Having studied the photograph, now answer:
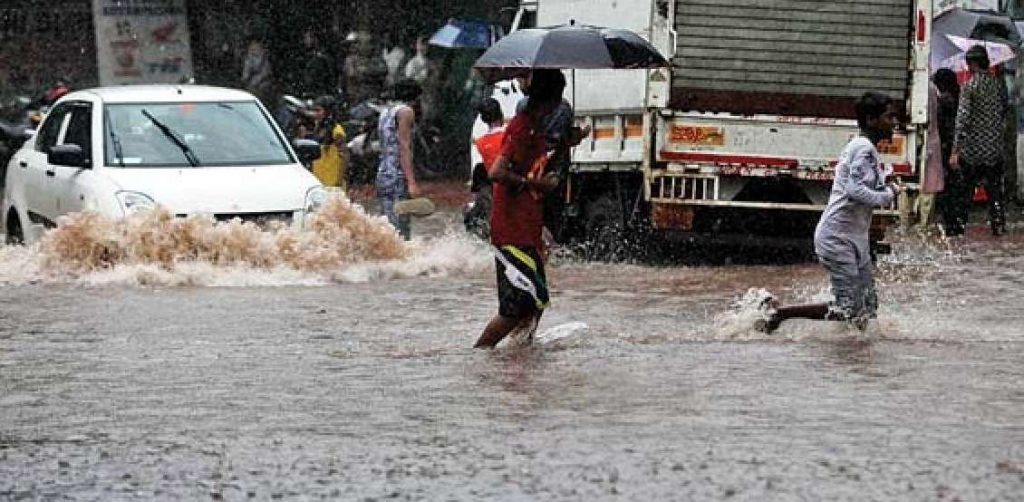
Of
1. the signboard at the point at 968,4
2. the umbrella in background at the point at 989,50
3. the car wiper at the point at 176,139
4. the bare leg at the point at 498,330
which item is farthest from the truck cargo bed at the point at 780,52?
the bare leg at the point at 498,330

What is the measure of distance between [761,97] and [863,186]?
6581mm

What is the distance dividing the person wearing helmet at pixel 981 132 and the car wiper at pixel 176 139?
768 cm

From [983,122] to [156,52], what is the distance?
43.6 feet

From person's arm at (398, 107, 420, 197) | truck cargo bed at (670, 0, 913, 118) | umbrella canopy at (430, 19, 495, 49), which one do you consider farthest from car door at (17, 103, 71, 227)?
umbrella canopy at (430, 19, 495, 49)

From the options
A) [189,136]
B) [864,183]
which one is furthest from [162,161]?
[864,183]

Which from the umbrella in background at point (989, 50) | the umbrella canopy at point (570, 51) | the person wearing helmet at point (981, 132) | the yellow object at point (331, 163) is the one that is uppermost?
the umbrella canopy at point (570, 51)

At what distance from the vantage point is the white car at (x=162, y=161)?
16.2m

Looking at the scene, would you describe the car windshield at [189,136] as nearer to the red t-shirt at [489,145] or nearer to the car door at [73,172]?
the car door at [73,172]

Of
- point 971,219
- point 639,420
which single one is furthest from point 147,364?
point 971,219

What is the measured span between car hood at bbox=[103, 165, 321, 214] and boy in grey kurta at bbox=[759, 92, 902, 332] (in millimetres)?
5431

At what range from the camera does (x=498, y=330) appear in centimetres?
1145

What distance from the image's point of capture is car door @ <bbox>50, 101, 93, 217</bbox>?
16.7 m

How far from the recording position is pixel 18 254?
1705 centimetres

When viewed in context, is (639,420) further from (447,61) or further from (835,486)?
(447,61)
